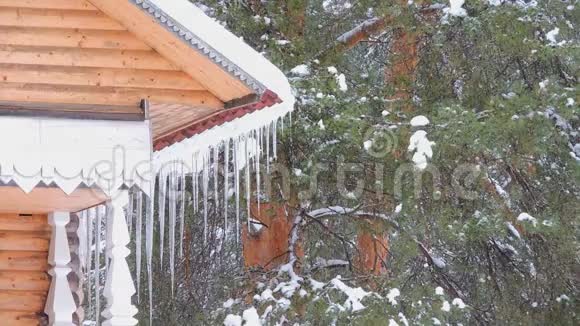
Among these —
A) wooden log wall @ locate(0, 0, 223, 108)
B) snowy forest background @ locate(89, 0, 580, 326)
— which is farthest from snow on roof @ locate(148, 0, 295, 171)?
snowy forest background @ locate(89, 0, 580, 326)

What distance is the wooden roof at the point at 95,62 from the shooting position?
4.48 metres

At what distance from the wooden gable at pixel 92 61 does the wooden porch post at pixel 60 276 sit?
1841mm

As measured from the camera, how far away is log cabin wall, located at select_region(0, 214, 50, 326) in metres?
6.38

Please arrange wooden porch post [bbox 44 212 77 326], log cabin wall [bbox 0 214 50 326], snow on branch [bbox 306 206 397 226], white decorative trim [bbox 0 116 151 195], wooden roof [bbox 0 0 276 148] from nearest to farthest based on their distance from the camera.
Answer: white decorative trim [bbox 0 116 151 195] → wooden roof [bbox 0 0 276 148] → wooden porch post [bbox 44 212 77 326] → log cabin wall [bbox 0 214 50 326] → snow on branch [bbox 306 206 397 226]

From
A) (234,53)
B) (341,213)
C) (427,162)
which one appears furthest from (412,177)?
(234,53)

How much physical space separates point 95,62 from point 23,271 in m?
2.49

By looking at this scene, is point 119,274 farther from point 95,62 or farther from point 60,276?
point 60,276

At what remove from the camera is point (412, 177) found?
931 centimetres

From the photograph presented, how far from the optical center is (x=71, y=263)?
6680 mm

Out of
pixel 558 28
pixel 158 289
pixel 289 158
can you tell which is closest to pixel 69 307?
pixel 289 158

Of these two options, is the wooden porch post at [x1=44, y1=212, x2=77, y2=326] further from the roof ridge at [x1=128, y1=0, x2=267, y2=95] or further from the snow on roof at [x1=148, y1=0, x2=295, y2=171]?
the roof ridge at [x1=128, y1=0, x2=267, y2=95]

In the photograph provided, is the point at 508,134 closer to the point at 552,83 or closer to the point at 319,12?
the point at 552,83

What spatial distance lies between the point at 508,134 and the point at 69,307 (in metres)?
4.84

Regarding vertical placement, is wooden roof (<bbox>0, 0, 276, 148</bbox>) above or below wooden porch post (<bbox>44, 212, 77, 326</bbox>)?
above
